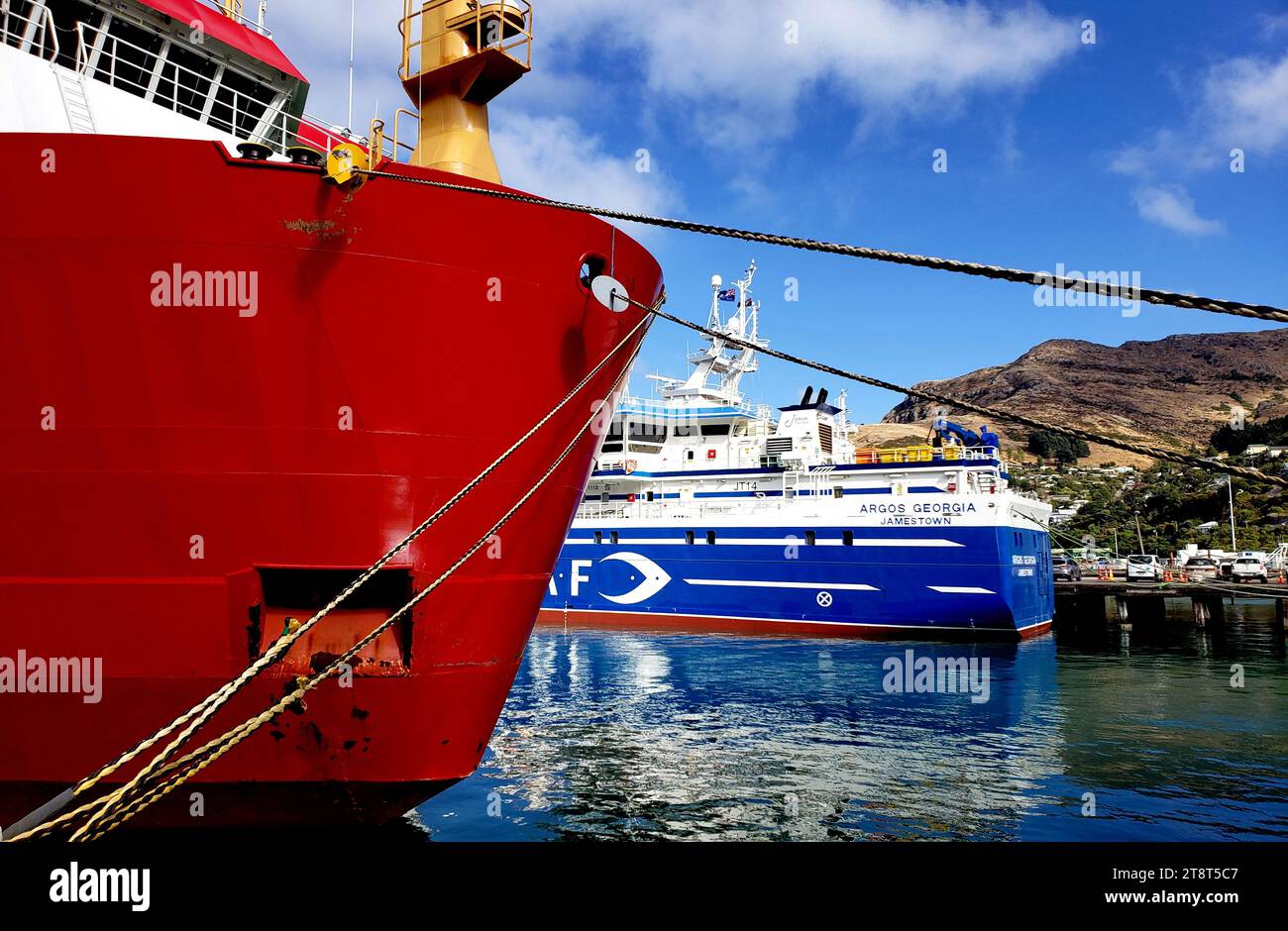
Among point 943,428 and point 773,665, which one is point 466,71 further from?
point 943,428

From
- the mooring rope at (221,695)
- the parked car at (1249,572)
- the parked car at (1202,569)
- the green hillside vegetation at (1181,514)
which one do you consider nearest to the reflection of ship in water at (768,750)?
the mooring rope at (221,695)

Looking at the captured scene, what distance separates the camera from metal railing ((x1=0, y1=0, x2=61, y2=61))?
290 inches

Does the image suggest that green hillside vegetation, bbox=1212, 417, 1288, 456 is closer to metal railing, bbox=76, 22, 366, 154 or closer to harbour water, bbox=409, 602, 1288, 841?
harbour water, bbox=409, 602, 1288, 841

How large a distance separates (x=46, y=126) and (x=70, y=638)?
4.61 metres

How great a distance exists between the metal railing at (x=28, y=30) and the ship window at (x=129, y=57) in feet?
1.64

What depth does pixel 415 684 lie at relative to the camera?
20.3ft

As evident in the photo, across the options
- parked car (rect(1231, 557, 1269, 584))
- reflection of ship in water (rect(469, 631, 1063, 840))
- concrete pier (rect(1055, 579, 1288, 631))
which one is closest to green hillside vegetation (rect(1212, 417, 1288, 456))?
parked car (rect(1231, 557, 1269, 584))

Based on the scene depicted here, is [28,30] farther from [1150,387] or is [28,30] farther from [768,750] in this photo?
[1150,387]

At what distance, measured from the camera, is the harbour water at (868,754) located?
9.39 m

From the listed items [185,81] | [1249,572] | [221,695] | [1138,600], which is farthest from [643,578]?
[1249,572]

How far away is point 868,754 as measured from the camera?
1252cm

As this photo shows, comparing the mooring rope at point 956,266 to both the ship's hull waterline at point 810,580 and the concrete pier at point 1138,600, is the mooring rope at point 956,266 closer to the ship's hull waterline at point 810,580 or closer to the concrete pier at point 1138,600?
the ship's hull waterline at point 810,580

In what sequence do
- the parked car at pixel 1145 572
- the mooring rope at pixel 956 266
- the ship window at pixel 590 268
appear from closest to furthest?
the mooring rope at pixel 956 266, the ship window at pixel 590 268, the parked car at pixel 1145 572
